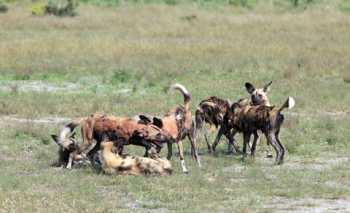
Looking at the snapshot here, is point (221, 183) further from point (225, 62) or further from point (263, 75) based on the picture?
point (225, 62)

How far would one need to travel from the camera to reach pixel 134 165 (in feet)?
36.0

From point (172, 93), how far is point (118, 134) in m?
7.29

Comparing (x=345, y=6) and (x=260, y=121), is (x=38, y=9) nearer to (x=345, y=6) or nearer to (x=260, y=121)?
(x=345, y=6)

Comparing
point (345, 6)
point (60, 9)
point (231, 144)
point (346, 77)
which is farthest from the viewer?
point (345, 6)

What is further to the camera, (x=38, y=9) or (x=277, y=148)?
(x=38, y=9)

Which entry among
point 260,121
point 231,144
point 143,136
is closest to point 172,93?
point 231,144

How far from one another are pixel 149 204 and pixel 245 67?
12287mm

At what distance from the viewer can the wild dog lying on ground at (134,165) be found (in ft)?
35.9

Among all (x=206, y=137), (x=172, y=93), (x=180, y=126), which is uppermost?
(x=180, y=126)

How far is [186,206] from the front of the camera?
30.9 ft

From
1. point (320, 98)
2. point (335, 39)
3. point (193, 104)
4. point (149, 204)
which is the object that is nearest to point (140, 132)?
point (149, 204)

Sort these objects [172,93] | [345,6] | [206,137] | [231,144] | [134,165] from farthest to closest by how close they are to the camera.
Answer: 1. [345,6]
2. [172,93]
3. [206,137]
4. [231,144]
5. [134,165]

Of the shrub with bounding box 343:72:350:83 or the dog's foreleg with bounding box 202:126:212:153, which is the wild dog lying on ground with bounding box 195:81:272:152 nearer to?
the dog's foreleg with bounding box 202:126:212:153

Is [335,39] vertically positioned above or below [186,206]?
above
